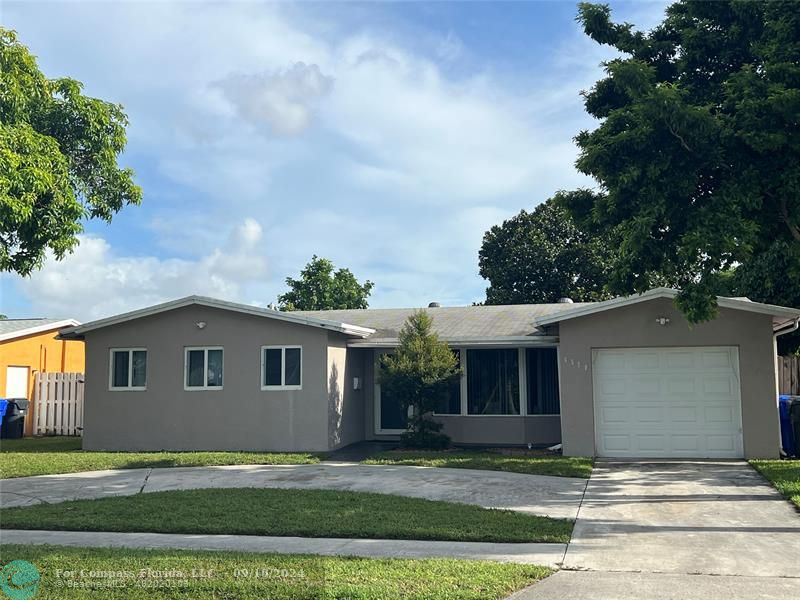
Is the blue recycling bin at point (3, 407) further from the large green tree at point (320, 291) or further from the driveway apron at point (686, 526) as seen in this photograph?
the large green tree at point (320, 291)

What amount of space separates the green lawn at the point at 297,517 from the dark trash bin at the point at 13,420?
1198 centimetres

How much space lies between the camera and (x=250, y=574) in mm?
6207

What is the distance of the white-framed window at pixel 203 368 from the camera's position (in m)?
16.7

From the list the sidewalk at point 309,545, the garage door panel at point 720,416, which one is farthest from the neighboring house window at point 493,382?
the sidewalk at point 309,545

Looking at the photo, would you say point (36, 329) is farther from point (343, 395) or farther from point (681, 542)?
point (681, 542)

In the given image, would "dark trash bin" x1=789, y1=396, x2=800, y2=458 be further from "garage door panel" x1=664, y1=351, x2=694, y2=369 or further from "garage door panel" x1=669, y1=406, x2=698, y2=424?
"garage door panel" x1=664, y1=351, x2=694, y2=369

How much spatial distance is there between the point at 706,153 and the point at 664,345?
15.2 feet

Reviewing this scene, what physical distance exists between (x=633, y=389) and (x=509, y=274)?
20.5m

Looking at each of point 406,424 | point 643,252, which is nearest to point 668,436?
point 643,252

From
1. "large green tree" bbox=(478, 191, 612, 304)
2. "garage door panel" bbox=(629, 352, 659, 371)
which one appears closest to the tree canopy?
"garage door panel" bbox=(629, 352, 659, 371)

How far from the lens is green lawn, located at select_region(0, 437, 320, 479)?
1354 centimetres

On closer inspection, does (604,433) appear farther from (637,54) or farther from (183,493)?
(183,493)

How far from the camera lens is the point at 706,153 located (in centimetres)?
1142

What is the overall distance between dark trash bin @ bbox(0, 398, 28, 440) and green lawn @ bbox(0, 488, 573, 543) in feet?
39.3
